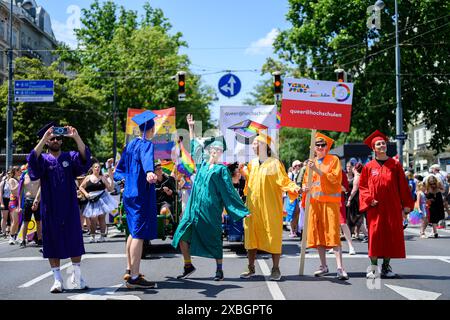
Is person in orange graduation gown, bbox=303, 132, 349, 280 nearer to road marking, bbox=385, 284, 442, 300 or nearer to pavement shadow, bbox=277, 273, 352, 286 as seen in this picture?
pavement shadow, bbox=277, 273, 352, 286

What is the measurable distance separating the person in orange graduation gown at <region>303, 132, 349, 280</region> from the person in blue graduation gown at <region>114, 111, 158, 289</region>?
2.22 metres

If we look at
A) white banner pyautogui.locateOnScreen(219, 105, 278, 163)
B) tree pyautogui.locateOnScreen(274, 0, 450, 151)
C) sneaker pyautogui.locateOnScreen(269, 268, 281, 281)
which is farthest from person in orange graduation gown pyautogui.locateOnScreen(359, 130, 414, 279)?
tree pyautogui.locateOnScreen(274, 0, 450, 151)

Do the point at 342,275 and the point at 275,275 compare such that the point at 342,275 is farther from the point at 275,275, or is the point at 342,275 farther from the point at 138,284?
the point at 138,284

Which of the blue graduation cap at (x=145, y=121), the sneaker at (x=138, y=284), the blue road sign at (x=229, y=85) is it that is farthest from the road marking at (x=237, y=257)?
the blue road sign at (x=229, y=85)

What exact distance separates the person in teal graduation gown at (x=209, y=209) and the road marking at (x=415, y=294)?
82.4 inches

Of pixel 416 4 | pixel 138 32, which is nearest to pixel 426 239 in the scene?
pixel 416 4

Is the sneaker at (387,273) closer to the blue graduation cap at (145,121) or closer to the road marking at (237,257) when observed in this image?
the road marking at (237,257)

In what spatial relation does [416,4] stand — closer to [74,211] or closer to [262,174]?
[262,174]

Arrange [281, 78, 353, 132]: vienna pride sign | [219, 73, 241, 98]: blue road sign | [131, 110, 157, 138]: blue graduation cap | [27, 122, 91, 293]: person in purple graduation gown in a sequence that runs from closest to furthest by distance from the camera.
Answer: [27, 122, 91, 293]: person in purple graduation gown < [131, 110, 157, 138]: blue graduation cap < [281, 78, 353, 132]: vienna pride sign < [219, 73, 241, 98]: blue road sign

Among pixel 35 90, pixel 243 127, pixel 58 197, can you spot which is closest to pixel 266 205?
pixel 58 197

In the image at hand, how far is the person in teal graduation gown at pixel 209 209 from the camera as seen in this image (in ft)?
25.7

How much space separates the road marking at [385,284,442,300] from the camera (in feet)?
22.1

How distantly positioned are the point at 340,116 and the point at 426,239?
24.9 ft
